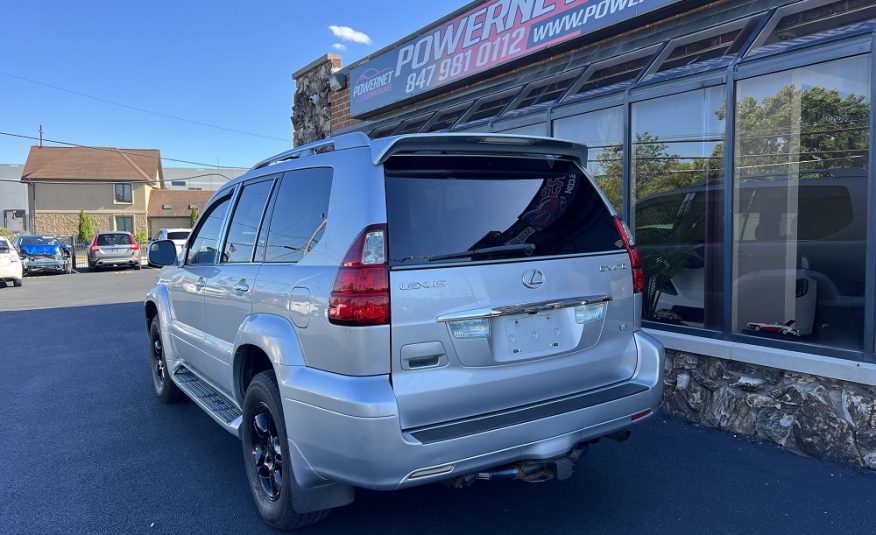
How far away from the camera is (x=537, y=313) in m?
2.95

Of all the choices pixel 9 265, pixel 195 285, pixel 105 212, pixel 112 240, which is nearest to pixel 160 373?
pixel 195 285

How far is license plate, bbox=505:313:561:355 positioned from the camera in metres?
2.88

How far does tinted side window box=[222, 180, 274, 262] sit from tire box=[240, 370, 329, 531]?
36.4 inches

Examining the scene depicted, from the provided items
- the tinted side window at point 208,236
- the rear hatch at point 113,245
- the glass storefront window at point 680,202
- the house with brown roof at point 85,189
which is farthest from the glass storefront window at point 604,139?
the house with brown roof at point 85,189

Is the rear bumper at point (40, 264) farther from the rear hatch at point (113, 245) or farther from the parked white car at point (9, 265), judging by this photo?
the parked white car at point (9, 265)

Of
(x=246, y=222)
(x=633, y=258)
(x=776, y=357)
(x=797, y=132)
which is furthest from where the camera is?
(x=797, y=132)

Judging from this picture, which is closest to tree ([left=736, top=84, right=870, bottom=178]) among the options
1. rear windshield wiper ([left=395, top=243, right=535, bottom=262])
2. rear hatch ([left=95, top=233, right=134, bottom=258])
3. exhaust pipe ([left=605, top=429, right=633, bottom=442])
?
exhaust pipe ([left=605, top=429, right=633, bottom=442])

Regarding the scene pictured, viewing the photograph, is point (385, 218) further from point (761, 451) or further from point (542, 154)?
point (761, 451)

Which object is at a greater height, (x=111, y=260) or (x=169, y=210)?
(x=169, y=210)

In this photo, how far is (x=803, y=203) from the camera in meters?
4.91

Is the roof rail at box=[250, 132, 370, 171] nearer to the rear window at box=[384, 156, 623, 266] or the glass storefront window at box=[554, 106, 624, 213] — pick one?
the rear window at box=[384, 156, 623, 266]

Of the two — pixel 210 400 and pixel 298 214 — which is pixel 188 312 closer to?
pixel 210 400

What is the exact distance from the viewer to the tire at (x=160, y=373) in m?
5.60

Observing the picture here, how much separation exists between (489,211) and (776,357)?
2763 mm
